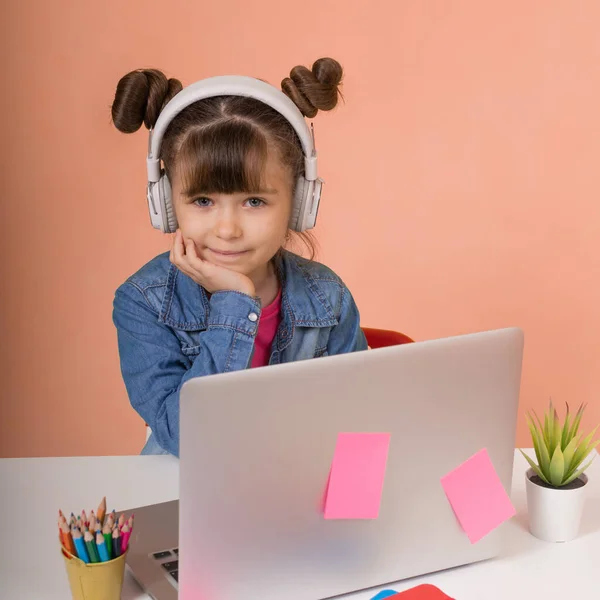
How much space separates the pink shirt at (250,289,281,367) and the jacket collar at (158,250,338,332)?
0.06ft

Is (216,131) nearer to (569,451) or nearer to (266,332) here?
(266,332)

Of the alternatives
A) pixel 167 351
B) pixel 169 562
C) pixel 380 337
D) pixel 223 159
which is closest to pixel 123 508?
pixel 169 562

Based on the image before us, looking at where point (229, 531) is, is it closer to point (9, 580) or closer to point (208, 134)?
point (9, 580)

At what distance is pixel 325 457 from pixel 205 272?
1.72ft

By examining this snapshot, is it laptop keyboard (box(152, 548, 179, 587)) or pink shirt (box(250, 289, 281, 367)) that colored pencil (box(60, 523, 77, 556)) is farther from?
pink shirt (box(250, 289, 281, 367))

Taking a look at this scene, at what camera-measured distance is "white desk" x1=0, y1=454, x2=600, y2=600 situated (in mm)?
1073

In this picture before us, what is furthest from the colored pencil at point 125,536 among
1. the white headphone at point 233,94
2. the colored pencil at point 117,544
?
the white headphone at point 233,94

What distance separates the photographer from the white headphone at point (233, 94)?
1315mm

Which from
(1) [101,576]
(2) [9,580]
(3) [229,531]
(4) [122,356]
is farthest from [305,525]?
(4) [122,356]

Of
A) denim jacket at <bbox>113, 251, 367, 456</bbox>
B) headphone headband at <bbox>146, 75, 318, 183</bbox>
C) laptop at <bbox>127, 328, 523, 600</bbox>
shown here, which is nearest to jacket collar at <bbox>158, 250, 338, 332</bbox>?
denim jacket at <bbox>113, 251, 367, 456</bbox>

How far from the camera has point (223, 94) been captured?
1.33m

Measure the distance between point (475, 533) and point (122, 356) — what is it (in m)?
0.66

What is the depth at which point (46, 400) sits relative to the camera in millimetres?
2633

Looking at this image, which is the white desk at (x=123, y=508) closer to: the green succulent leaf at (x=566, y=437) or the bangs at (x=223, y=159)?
the green succulent leaf at (x=566, y=437)
